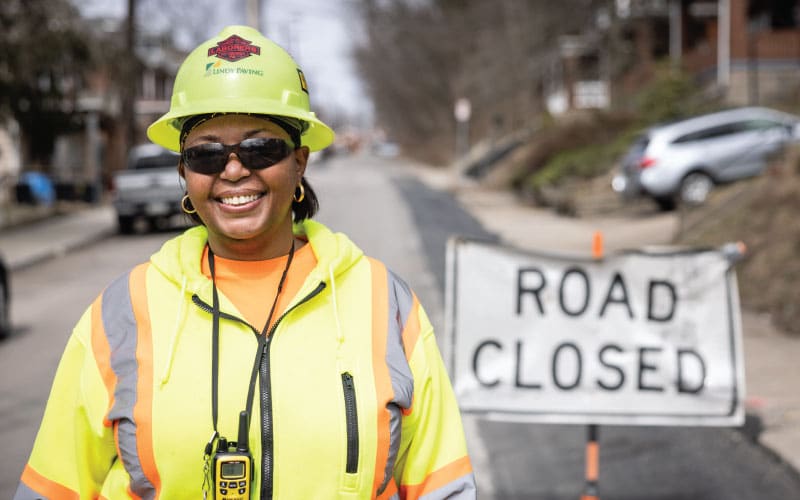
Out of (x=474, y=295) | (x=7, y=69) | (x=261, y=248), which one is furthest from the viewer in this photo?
(x=7, y=69)

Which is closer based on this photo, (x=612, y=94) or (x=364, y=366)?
(x=364, y=366)

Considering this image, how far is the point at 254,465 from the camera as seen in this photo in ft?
6.57

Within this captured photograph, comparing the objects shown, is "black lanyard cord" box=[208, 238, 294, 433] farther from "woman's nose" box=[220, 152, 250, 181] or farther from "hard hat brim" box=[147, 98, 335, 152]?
"hard hat brim" box=[147, 98, 335, 152]

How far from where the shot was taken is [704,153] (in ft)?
68.0

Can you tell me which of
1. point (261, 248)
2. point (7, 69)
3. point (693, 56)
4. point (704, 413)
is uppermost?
point (693, 56)

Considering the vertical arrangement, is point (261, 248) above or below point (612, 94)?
below

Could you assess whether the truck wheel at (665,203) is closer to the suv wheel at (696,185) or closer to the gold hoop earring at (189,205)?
the suv wheel at (696,185)

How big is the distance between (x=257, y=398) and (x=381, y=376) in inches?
9.8

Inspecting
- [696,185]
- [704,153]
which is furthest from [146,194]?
[704,153]

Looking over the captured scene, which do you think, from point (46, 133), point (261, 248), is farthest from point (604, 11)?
point (261, 248)

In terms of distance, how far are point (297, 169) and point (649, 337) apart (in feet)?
10.8

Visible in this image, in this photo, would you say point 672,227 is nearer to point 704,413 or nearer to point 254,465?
point 704,413

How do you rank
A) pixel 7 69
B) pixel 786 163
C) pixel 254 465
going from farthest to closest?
pixel 7 69 → pixel 786 163 → pixel 254 465

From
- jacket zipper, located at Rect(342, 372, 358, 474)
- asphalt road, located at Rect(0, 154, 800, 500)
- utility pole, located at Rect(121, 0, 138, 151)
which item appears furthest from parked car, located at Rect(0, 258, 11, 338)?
utility pole, located at Rect(121, 0, 138, 151)
